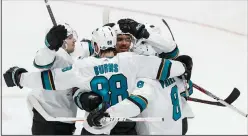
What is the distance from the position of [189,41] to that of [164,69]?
8.50ft

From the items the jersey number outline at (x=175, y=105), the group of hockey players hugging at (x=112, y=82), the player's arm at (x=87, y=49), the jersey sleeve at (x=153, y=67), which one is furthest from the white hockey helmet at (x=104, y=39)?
the jersey number outline at (x=175, y=105)

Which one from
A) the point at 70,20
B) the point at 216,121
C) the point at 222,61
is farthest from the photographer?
the point at 70,20

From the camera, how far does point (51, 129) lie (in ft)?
8.87

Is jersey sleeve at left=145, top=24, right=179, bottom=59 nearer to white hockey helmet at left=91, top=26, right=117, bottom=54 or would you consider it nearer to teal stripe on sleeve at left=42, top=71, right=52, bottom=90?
white hockey helmet at left=91, top=26, right=117, bottom=54

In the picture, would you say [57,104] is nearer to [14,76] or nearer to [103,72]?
[14,76]

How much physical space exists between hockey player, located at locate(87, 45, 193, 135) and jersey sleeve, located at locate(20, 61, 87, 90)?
164 millimetres

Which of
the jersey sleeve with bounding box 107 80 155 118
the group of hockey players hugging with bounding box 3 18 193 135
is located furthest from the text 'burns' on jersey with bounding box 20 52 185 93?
the jersey sleeve with bounding box 107 80 155 118

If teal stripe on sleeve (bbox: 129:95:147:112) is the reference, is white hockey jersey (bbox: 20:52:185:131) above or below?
above

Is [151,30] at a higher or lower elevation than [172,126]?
higher

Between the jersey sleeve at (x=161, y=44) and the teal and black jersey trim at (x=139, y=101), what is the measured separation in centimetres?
43

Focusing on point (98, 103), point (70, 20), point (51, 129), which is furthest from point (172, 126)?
point (70, 20)

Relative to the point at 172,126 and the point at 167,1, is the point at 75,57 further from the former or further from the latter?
the point at 167,1

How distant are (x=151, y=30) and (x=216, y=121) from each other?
1.02m

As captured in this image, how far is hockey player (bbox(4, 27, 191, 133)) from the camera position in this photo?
2451 mm
